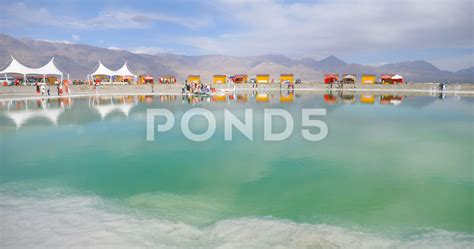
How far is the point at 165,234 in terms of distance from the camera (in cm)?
547

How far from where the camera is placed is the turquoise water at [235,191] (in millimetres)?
5465

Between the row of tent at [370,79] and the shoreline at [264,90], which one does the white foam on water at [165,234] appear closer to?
the shoreline at [264,90]

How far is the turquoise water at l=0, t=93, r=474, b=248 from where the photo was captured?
5465 mm

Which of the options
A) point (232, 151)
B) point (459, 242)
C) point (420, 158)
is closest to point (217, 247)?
point (459, 242)

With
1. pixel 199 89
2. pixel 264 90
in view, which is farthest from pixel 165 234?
pixel 264 90

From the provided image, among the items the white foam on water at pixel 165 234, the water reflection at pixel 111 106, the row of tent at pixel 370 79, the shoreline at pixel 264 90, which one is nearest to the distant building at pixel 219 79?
the shoreline at pixel 264 90

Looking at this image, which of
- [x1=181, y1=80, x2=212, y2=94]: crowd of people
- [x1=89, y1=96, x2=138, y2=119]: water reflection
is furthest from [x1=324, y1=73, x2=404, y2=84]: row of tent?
[x1=89, y1=96, x2=138, y2=119]: water reflection

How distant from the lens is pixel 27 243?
507 cm

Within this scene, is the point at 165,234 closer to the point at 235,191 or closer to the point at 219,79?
the point at 235,191

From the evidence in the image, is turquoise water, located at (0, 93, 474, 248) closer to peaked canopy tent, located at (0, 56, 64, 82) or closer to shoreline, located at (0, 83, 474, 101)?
shoreline, located at (0, 83, 474, 101)

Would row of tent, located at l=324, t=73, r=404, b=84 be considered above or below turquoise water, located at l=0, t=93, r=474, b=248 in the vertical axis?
above

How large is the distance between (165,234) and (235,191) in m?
2.49

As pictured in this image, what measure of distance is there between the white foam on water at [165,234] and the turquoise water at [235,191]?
2 centimetres

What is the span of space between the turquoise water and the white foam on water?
0.02 metres
